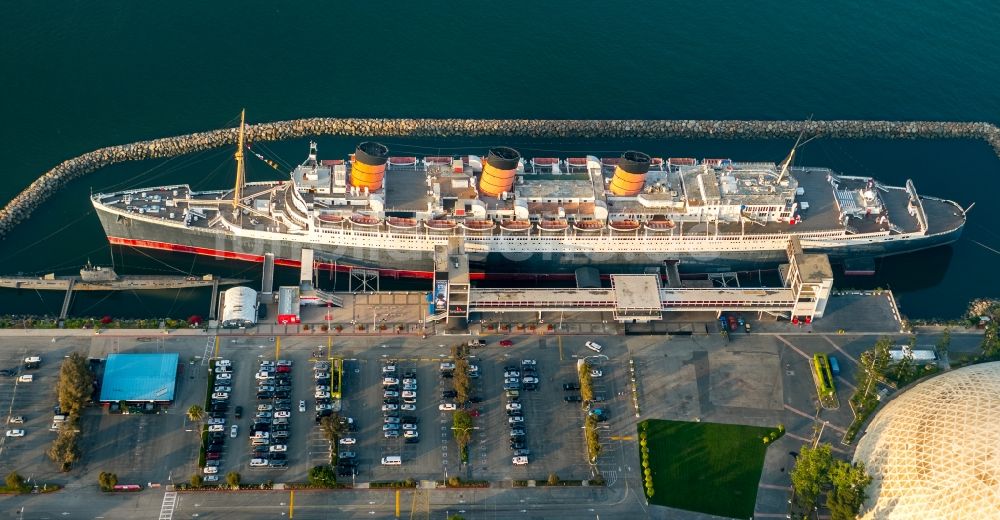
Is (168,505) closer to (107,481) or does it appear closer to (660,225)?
(107,481)

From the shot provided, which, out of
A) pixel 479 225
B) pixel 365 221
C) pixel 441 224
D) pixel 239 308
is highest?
pixel 365 221

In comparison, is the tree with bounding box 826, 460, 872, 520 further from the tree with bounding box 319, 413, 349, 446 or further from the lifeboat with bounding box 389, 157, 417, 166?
the lifeboat with bounding box 389, 157, 417, 166

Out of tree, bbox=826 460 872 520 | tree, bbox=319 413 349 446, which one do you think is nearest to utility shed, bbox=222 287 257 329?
tree, bbox=319 413 349 446

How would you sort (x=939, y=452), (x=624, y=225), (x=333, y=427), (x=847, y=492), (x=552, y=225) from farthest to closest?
(x=624, y=225) < (x=552, y=225) < (x=333, y=427) < (x=939, y=452) < (x=847, y=492)

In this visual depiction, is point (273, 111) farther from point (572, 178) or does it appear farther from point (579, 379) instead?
point (579, 379)

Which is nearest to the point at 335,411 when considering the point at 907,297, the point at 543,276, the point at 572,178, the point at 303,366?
the point at 303,366

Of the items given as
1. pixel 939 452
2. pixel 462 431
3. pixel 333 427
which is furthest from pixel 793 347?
pixel 333 427
